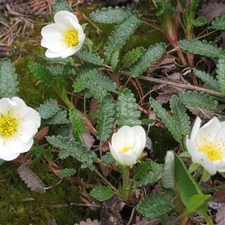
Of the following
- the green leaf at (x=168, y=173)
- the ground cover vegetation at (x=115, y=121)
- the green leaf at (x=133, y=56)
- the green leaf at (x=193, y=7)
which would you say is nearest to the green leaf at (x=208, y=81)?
the ground cover vegetation at (x=115, y=121)

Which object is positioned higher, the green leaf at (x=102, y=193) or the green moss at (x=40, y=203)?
the green leaf at (x=102, y=193)

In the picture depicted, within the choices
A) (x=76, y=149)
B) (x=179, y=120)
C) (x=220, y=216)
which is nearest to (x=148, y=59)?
(x=179, y=120)

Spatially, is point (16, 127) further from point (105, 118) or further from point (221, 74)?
point (221, 74)

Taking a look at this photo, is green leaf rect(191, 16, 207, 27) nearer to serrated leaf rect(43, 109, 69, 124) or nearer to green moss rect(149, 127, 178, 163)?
green moss rect(149, 127, 178, 163)

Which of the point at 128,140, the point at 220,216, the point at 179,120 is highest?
the point at 128,140

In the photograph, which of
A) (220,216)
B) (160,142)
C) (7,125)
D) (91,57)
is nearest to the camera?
(220,216)

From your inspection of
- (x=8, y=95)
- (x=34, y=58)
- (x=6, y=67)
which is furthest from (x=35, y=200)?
(x=34, y=58)

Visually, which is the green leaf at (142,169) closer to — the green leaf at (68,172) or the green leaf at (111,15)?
the green leaf at (68,172)
